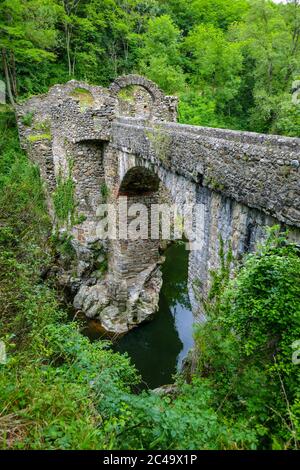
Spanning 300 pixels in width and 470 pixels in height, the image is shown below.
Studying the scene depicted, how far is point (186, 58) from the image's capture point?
2556cm

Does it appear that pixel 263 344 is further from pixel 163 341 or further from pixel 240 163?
pixel 163 341

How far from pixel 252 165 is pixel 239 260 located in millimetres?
1342

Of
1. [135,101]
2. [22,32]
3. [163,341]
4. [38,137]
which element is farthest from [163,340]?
[22,32]

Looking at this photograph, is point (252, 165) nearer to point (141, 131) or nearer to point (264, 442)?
point (264, 442)

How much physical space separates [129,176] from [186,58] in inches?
766

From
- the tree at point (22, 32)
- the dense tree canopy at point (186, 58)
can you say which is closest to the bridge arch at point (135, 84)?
the tree at point (22, 32)

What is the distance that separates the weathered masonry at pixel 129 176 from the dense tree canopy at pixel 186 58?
254 inches

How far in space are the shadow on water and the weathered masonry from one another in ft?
1.74

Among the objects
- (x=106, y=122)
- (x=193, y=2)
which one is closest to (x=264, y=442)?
(x=106, y=122)

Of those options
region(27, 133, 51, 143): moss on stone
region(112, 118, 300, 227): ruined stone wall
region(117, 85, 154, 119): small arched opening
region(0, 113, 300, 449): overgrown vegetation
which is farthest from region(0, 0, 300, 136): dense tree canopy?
region(0, 113, 300, 449): overgrown vegetation

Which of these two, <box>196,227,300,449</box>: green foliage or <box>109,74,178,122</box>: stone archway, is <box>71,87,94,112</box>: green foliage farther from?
<box>196,227,300,449</box>: green foliage

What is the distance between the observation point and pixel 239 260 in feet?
16.0

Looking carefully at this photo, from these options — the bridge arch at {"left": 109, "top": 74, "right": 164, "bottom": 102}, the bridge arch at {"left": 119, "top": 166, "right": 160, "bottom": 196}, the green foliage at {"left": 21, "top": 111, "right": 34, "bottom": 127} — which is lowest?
the bridge arch at {"left": 119, "top": 166, "right": 160, "bottom": 196}

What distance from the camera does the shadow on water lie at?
401 inches
